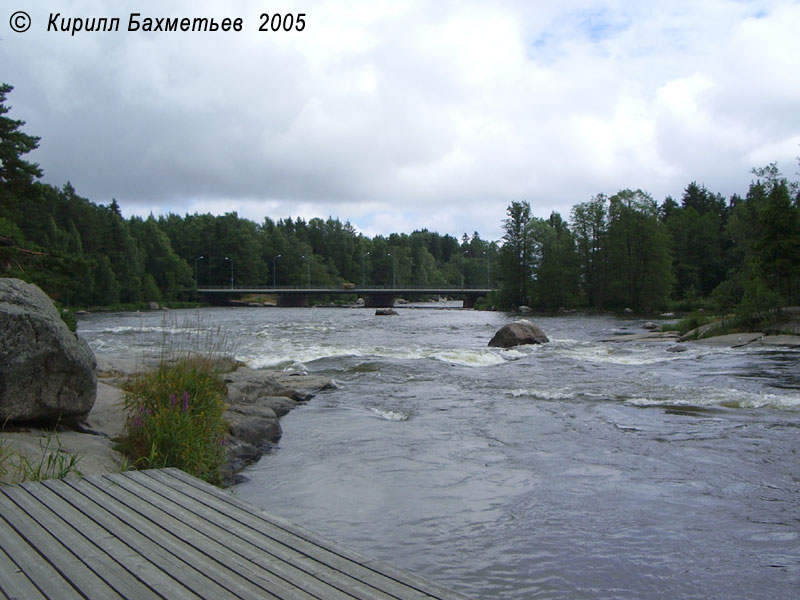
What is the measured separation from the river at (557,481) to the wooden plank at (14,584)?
10.0ft

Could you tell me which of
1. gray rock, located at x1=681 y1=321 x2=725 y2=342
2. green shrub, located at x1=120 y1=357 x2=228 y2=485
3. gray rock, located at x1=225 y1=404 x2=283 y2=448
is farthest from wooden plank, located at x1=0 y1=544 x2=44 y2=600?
gray rock, located at x1=681 y1=321 x2=725 y2=342

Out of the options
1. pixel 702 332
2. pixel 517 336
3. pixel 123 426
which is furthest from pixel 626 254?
pixel 123 426

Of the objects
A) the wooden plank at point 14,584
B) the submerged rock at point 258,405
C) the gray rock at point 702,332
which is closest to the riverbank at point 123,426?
the submerged rock at point 258,405

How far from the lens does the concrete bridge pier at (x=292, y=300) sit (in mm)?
99812

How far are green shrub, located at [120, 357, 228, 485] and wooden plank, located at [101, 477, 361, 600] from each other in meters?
1.17

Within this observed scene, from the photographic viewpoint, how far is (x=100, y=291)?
78.2 meters

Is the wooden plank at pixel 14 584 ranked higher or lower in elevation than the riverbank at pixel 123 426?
higher

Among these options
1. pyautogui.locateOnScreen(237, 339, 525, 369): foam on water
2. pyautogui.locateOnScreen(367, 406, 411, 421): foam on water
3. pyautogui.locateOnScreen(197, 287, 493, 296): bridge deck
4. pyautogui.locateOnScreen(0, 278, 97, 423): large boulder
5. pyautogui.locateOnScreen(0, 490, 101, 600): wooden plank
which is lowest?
pyautogui.locateOnScreen(367, 406, 411, 421): foam on water

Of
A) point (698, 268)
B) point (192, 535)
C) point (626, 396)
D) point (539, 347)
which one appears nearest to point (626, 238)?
point (698, 268)

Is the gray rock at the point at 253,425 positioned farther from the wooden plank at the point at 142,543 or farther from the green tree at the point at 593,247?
the green tree at the point at 593,247

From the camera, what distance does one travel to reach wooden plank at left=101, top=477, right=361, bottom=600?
368 centimetres

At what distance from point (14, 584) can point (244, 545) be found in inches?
52.0

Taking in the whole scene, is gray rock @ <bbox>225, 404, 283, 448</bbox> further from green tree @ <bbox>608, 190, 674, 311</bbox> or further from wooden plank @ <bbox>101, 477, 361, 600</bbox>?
green tree @ <bbox>608, 190, 674, 311</bbox>

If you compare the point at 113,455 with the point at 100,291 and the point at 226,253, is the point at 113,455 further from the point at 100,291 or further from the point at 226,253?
the point at 226,253
